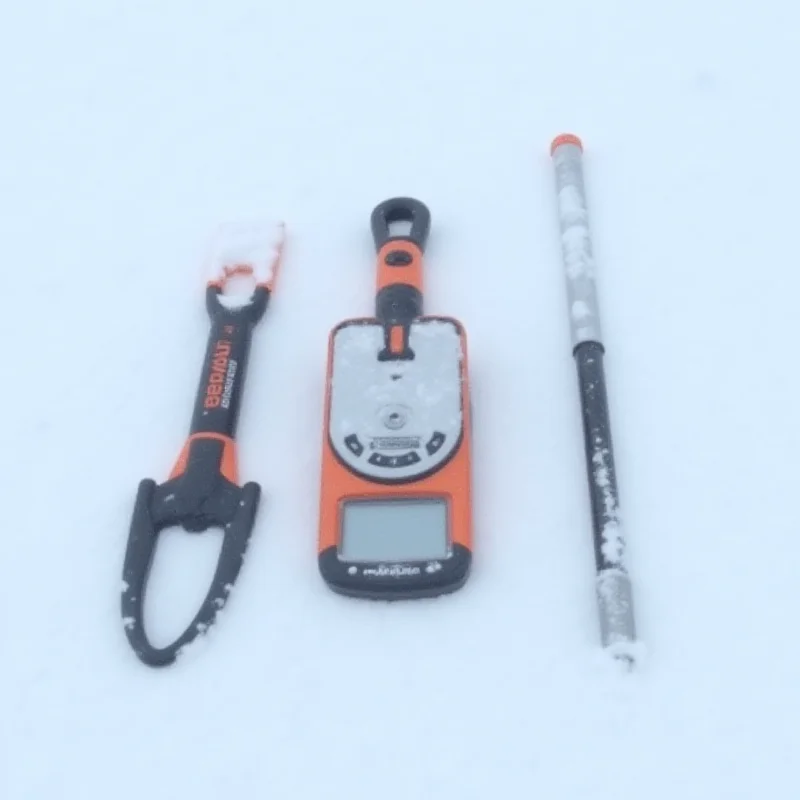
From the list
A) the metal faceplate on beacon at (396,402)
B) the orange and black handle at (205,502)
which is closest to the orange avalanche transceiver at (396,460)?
the metal faceplate on beacon at (396,402)

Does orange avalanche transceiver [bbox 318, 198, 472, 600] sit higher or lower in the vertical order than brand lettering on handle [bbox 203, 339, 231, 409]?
lower

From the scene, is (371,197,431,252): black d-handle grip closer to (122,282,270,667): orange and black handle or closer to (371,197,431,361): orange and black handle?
(371,197,431,361): orange and black handle

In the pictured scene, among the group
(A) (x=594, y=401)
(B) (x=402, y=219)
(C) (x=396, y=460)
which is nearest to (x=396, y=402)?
(C) (x=396, y=460)

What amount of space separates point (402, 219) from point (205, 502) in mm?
494

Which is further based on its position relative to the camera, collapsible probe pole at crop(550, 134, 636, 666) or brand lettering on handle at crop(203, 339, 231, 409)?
brand lettering on handle at crop(203, 339, 231, 409)

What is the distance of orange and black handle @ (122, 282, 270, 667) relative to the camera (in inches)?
42.1

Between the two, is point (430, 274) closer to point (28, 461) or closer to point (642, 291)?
point (642, 291)

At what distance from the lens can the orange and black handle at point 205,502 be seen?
3.51ft

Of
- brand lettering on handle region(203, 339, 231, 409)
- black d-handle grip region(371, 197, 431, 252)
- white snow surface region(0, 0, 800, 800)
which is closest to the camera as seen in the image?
white snow surface region(0, 0, 800, 800)

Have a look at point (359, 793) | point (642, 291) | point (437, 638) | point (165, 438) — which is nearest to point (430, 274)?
point (642, 291)

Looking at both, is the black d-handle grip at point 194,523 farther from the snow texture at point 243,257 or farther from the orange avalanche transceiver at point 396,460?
the snow texture at point 243,257

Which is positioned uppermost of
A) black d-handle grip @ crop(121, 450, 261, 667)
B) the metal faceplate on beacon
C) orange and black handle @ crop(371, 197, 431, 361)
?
orange and black handle @ crop(371, 197, 431, 361)

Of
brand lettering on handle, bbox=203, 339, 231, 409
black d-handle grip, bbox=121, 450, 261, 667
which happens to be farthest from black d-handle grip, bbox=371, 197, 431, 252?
black d-handle grip, bbox=121, 450, 261, 667

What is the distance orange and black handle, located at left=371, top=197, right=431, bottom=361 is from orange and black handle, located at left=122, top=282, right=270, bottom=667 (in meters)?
0.18
